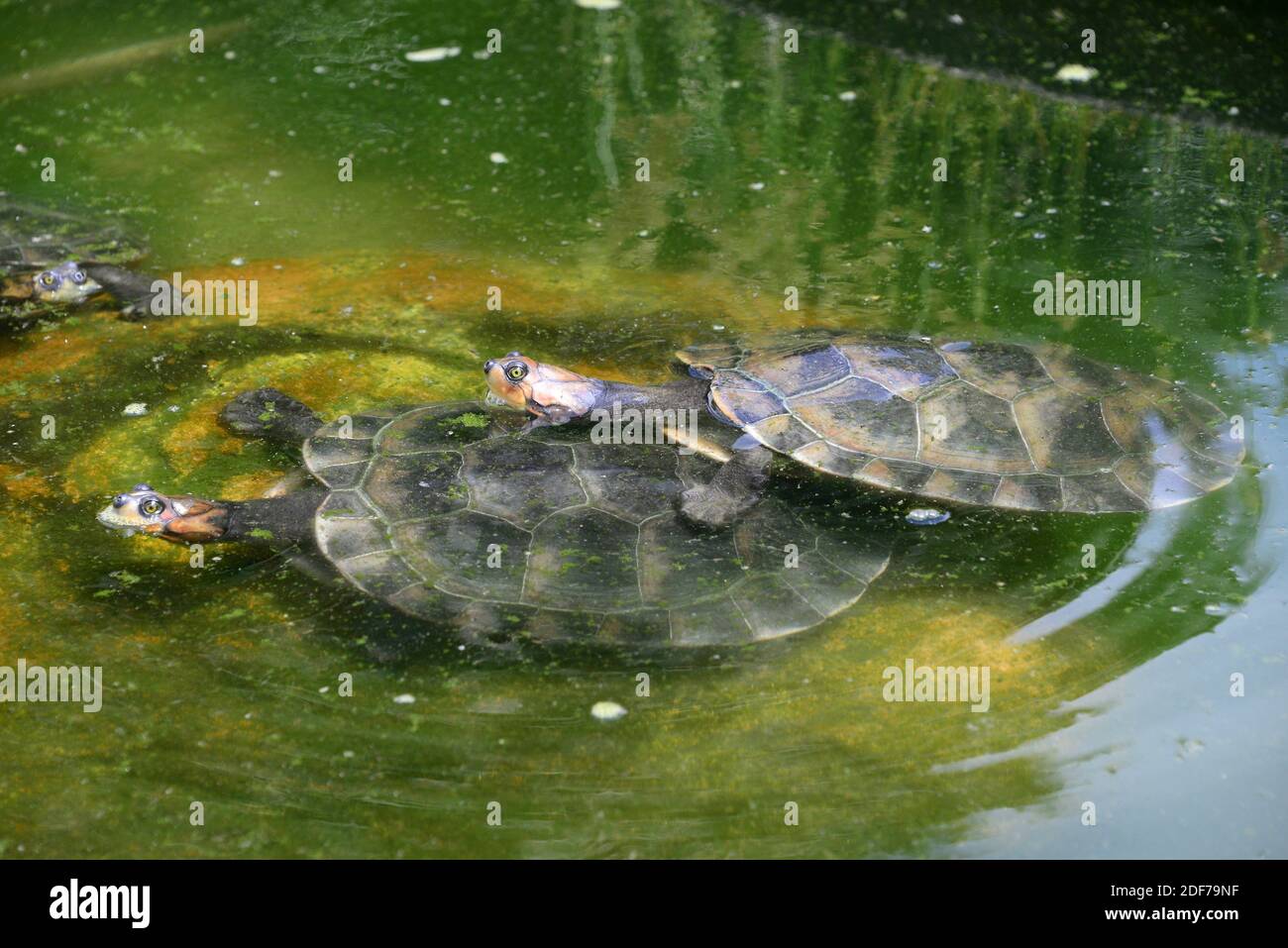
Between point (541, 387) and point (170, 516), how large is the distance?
153 cm

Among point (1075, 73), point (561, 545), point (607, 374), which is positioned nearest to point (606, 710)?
point (561, 545)

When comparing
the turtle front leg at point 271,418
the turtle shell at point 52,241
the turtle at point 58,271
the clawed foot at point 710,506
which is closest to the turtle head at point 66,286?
the turtle at point 58,271

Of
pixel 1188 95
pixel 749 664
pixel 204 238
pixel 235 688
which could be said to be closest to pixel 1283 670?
pixel 749 664

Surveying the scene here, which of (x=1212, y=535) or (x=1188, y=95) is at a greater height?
(x=1188, y=95)

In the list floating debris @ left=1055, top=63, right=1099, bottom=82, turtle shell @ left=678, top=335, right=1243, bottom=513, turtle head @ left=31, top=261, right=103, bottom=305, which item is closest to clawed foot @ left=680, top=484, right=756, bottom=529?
turtle shell @ left=678, top=335, right=1243, bottom=513

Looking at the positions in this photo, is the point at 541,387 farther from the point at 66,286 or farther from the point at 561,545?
the point at 66,286

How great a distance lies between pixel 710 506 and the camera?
4344 millimetres

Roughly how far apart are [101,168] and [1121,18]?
6.83 m

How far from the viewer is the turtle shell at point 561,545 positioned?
398cm

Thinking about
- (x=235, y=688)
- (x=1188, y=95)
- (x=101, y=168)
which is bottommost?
(x=235, y=688)

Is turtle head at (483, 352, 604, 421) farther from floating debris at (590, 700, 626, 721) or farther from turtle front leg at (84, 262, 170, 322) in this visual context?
turtle front leg at (84, 262, 170, 322)

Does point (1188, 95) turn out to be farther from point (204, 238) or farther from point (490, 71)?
point (204, 238)

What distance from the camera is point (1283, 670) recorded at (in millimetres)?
3857

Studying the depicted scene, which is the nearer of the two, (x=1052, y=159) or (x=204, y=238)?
(x=204, y=238)
